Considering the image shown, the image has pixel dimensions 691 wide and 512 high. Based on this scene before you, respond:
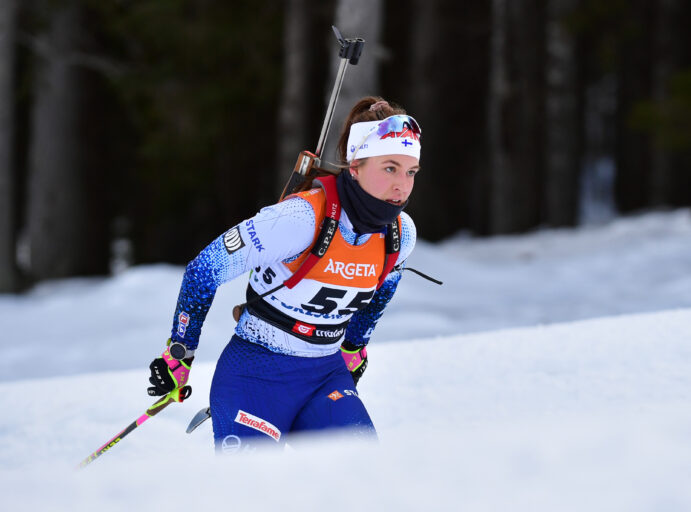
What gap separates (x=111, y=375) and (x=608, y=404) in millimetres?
3320

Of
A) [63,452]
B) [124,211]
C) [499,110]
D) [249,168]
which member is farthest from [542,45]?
[63,452]

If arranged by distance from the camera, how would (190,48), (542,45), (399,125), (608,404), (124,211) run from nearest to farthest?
(399,125), (608,404), (190,48), (124,211), (542,45)

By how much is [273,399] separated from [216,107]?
10.3 m

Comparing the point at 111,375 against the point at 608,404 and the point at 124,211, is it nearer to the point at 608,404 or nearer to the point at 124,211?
the point at 608,404

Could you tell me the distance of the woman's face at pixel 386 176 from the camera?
2895 mm

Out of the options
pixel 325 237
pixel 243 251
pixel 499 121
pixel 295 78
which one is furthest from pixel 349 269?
pixel 499 121

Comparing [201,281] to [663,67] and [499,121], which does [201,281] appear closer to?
[499,121]

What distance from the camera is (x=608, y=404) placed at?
4.09 metres

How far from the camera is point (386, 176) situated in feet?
9.55

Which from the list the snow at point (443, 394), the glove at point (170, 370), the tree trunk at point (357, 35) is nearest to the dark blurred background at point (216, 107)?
the tree trunk at point (357, 35)

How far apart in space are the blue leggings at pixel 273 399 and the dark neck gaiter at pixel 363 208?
1.95 ft

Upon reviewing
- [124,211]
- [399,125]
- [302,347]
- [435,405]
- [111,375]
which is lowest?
[124,211]

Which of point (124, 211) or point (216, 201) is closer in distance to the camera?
point (216, 201)

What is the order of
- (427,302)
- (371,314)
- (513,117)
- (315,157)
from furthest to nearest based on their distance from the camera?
(513,117), (427,302), (371,314), (315,157)
